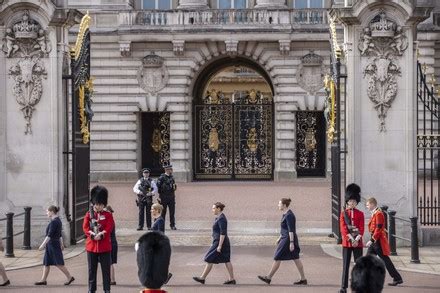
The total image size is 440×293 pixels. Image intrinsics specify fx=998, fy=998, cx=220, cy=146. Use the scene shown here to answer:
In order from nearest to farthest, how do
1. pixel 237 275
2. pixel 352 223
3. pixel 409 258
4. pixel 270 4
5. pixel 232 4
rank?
1. pixel 352 223
2. pixel 237 275
3. pixel 409 258
4. pixel 270 4
5. pixel 232 4

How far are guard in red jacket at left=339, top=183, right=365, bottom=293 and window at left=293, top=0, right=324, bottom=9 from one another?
29.3m

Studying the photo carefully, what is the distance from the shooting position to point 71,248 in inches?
777

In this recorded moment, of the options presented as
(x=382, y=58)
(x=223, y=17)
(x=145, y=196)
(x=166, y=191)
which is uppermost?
(x=223, y=17)

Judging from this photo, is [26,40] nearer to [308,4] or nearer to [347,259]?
[347,259]

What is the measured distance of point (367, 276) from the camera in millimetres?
7527

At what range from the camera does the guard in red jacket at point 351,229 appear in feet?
47.0

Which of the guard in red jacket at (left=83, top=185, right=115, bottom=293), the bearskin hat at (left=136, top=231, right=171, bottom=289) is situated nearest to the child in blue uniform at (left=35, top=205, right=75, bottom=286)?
the guard in red jacket at (left=83, top=185, right=115, bottom=293)

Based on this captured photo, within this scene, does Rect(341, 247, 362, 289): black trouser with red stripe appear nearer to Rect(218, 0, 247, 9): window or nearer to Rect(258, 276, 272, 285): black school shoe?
Rect(258, 276, 272, 285): black school shoe

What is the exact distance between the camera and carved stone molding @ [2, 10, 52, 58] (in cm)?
1991

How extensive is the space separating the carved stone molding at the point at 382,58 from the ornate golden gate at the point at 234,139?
73.8 feet

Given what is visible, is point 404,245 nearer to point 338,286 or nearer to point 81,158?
point 338,286

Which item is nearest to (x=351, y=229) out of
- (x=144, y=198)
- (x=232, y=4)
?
(x=144, y=198)

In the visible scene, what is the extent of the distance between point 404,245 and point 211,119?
2367cm

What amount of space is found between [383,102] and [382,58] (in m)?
0.88
